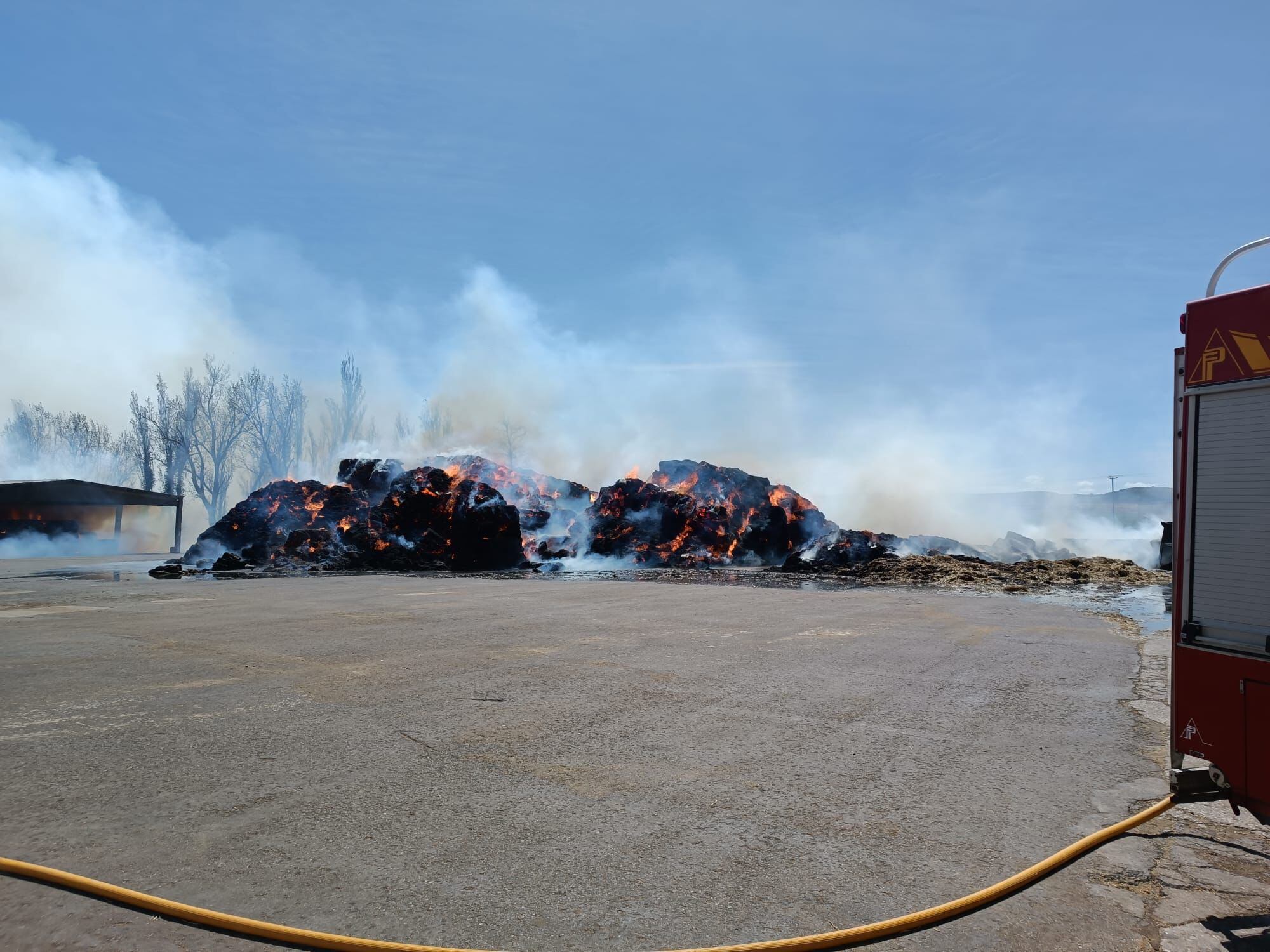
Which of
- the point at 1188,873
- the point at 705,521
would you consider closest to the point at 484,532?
the point at 705,521

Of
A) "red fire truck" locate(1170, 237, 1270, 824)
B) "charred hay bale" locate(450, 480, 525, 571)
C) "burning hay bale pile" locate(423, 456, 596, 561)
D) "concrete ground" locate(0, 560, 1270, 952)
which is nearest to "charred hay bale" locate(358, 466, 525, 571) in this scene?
"charred hay bale" locate(450, 480, 525, 571)

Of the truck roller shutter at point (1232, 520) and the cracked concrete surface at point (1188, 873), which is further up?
the truck roller shutter at point (1232, 520)

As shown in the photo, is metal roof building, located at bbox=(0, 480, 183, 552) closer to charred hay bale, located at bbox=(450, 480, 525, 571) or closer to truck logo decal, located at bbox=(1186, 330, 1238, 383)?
charred hay bale, located at bbox=(450, 480, 525, 571)

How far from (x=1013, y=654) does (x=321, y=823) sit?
33.7ft

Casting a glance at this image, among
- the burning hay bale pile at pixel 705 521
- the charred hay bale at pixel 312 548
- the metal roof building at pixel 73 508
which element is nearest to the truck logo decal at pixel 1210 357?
the charred hay bale at pixel 312 548

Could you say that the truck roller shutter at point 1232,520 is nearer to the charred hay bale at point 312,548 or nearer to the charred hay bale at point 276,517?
the charred hay bale at point 312,548

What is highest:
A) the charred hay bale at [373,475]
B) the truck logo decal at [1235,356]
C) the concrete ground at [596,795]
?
the charred hay bale at [373,475]

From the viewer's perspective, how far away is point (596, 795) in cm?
549

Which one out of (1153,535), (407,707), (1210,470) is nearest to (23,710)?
(407,707)

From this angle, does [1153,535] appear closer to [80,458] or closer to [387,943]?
[387,943]

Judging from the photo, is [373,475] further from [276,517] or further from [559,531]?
[559,531]

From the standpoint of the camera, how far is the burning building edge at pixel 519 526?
35.9 m

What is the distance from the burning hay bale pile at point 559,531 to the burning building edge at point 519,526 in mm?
69

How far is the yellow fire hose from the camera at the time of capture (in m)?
3.48
